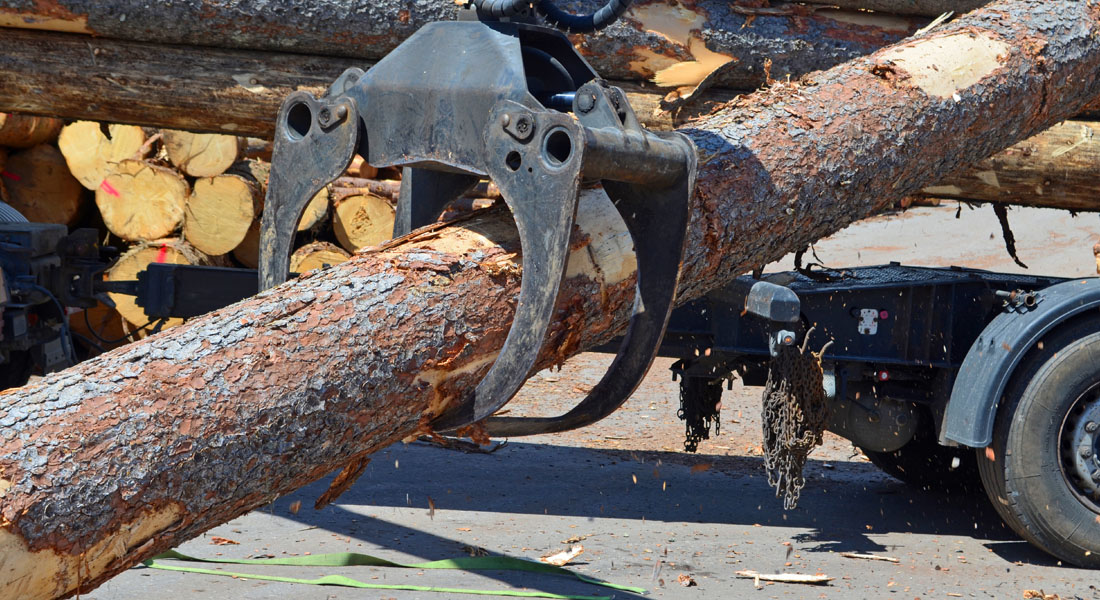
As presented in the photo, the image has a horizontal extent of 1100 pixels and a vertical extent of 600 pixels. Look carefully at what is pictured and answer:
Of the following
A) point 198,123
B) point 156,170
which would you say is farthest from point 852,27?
point 156,170

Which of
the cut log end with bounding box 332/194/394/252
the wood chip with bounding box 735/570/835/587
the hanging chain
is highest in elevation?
the cut log end with bounding box 332/194/394/252

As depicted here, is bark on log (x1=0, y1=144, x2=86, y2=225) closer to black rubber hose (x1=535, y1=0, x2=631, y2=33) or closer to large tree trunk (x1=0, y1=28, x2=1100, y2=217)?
large tree trunk (x1=0, y1=28, x2=1100, y2=217)

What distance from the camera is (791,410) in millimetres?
4812

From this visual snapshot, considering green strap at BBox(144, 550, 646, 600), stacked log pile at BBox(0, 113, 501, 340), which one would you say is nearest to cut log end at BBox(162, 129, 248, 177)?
stacked log pile at BBox(0, 113, 501, 340)

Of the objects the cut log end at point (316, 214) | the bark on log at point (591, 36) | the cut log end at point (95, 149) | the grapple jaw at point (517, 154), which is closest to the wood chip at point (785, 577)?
the bark on log at point (591, 36)

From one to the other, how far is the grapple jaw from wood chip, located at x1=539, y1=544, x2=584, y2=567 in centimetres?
245

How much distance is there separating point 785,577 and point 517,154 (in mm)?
3172

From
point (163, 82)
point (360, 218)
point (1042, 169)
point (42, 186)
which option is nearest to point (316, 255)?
point (360, 218)

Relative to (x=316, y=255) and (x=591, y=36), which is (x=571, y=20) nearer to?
(x=591, y=36)

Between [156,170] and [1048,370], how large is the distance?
6.84 metres

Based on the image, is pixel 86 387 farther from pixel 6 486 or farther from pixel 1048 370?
pixel 1048 370

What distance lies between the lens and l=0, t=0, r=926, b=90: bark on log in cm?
489

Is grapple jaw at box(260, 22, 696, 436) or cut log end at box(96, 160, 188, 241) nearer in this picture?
grapple jaw at box(260, 22, 696, 436)

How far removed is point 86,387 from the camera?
2209mm
